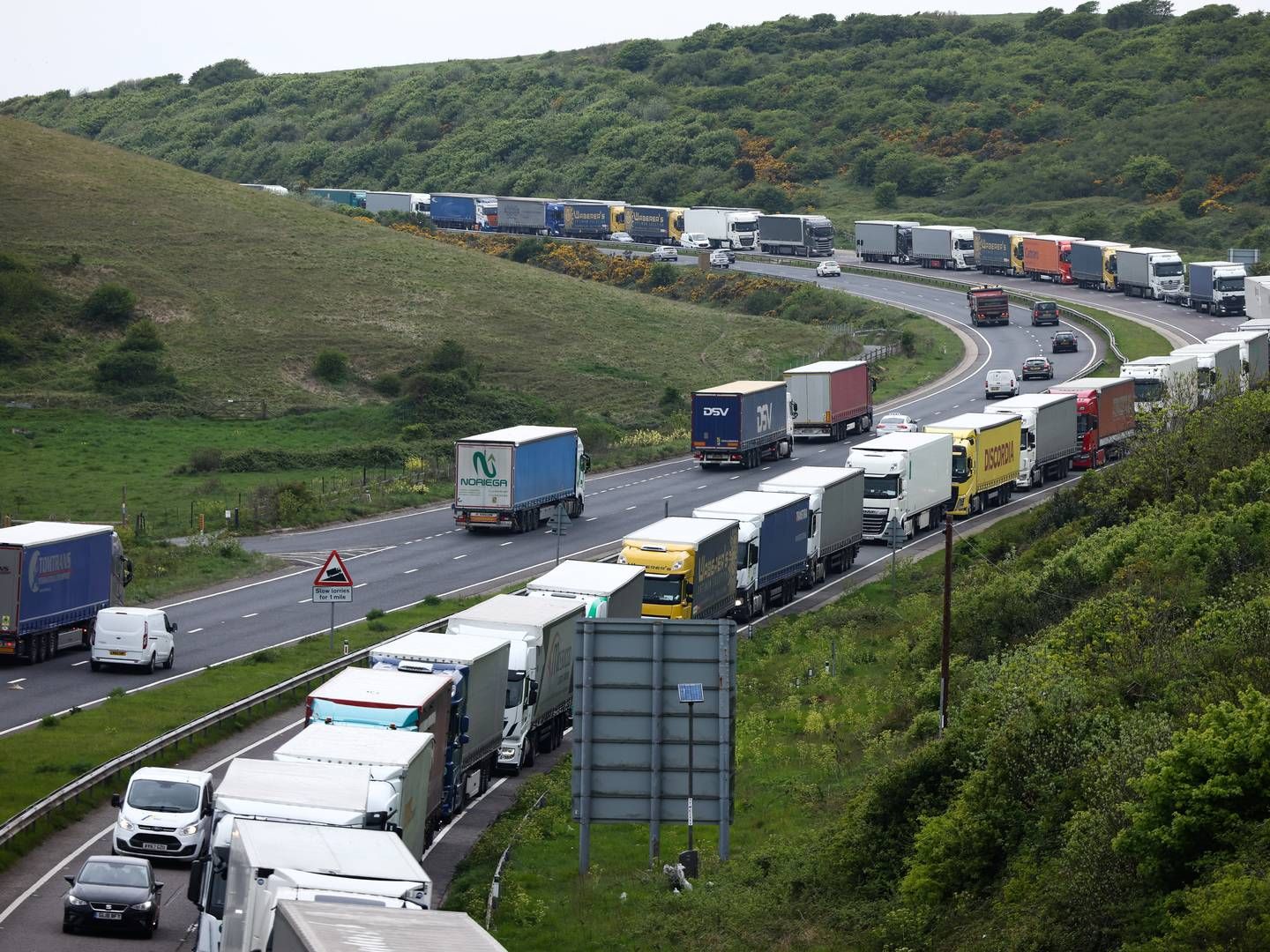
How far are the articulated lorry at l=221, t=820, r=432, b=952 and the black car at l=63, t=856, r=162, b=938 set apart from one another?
16.2 ft

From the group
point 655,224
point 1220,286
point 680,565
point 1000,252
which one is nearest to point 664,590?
point 680,565

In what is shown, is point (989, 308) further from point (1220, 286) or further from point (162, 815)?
point (162, 815)

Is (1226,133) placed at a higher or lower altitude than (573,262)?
higher

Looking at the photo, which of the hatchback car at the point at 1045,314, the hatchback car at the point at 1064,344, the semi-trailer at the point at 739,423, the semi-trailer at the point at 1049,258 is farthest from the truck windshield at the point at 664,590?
the semi-trailer at the point at 1049,258

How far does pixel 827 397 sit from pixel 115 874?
60459mm

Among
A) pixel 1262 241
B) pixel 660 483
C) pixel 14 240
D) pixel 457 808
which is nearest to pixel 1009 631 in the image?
pixel 457 808

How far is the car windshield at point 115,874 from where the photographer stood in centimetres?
2519

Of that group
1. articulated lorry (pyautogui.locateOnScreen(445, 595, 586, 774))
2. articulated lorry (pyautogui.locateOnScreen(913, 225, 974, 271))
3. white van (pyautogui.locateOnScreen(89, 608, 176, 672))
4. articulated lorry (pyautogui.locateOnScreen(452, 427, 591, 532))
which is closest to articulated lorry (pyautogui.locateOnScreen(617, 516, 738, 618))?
articulated lorry (pyautogui.locateOnScreen(445, 595, 586, 774))

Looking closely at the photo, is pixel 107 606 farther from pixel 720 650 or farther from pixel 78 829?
pixel 720 650

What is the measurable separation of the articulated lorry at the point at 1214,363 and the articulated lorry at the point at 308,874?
180ft

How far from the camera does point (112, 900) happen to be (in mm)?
24938

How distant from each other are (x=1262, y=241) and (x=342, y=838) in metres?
138

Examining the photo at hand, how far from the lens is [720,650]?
88.5ft

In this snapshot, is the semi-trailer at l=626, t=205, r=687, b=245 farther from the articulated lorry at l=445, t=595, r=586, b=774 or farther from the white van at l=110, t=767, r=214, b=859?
the white van at l=110, t=767, r=214, b=859
